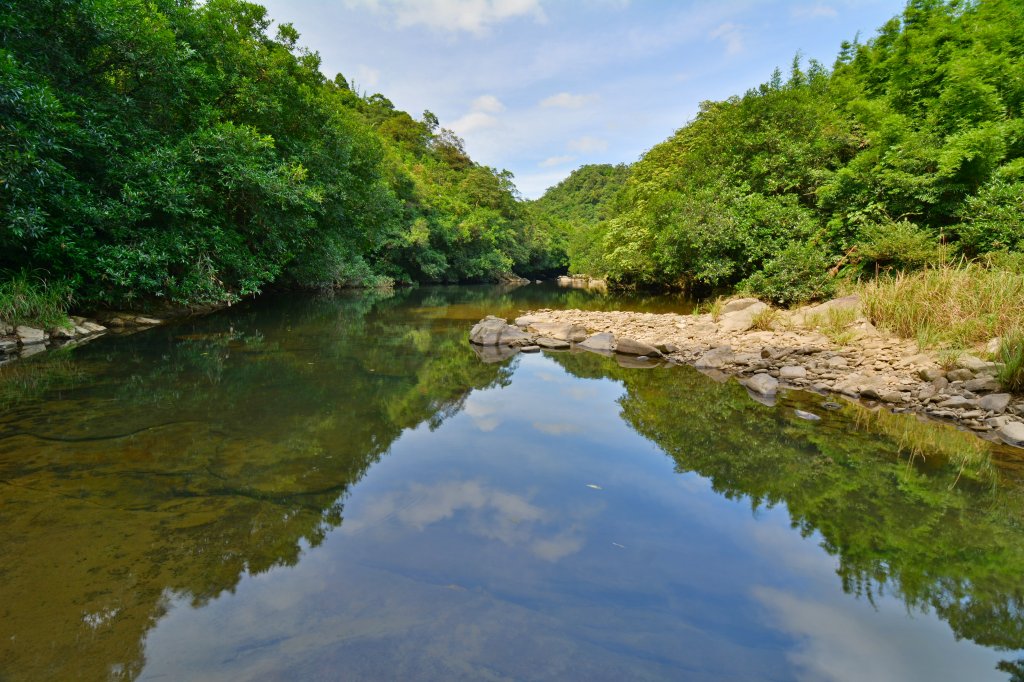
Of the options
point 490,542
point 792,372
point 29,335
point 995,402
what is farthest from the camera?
point 29,335

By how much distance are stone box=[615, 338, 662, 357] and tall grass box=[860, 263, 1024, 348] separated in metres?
3.87

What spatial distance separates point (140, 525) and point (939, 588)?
5.21m

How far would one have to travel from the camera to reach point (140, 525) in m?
3.31

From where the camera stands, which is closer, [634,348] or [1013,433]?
[1013,433]

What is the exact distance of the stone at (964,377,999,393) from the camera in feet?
19.9

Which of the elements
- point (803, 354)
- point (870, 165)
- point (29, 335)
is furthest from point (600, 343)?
point (29, 335)

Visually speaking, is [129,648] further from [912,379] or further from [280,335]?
[280,335]

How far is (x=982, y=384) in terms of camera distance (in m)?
6.12

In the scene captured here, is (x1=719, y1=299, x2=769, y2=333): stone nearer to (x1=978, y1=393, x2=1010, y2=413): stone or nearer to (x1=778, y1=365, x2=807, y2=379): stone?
(x1=778, y1=365, x2=807, y2=379): stone

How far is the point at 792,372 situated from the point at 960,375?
6.89ft

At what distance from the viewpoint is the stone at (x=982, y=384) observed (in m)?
6.07

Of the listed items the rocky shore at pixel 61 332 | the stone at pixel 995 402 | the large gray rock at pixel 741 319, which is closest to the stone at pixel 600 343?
the large gray rock at pixel 741 319

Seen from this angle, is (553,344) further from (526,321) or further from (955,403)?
(955,403)

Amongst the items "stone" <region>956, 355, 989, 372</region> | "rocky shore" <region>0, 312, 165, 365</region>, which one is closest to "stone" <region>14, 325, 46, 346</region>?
"rocky shore" <region>0, 312, 165, 365</region>
